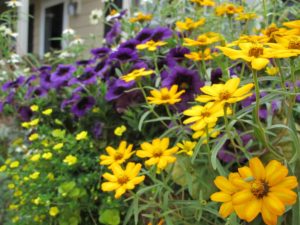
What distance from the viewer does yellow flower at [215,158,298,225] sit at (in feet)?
2.27

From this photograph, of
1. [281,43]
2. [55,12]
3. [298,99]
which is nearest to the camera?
[281,43]

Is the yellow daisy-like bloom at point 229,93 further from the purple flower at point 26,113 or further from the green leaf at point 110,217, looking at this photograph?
the purple flower at point 26,113

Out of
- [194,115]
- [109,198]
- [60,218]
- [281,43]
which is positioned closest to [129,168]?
[194,115]

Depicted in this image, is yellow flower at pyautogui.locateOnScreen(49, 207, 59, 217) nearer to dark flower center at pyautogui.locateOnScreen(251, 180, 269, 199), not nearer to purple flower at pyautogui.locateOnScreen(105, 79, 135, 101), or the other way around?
purple flower at pyautogui.locateOnScreen(105, 79, 135, 101)

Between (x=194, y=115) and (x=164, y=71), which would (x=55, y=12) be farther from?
(x=194, y=115)

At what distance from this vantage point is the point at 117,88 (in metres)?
1.71

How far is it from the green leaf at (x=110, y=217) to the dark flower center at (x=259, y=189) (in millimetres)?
869

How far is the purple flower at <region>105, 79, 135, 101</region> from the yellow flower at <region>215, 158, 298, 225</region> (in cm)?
96

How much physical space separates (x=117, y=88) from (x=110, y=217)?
1.81 feet

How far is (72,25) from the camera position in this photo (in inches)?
287

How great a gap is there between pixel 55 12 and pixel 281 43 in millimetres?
7824

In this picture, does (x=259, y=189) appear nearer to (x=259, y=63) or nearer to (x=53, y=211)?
(x=259, y=63)

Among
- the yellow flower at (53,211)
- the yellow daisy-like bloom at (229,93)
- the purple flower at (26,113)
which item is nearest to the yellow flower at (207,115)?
the yellow daisy-like bloom at (229,93)

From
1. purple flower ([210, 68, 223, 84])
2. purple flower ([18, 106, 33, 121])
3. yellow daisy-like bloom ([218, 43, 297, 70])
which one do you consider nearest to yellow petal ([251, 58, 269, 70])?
yellow daisy-like bloom ([218, 43, 297, 70])
